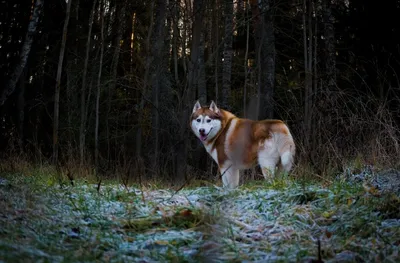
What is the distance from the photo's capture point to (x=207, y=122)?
29.0ft

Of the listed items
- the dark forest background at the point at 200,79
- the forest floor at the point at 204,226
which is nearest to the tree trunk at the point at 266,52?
the dark forest background at the point at 200,79

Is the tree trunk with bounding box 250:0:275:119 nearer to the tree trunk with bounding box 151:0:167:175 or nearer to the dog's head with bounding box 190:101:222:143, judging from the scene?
the tree trunk with bounding box 151:0:167:175

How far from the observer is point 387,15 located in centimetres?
1541

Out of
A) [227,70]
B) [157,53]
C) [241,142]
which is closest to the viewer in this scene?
[241,142]

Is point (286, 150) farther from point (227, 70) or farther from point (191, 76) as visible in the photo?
point (227, 70)

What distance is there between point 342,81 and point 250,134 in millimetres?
8957

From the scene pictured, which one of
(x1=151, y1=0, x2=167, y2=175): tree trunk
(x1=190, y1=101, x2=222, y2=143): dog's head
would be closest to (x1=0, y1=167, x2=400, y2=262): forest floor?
(x1=190, y1=101, x2=222, y2=143): dog's head

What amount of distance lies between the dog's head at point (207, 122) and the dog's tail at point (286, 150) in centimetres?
124

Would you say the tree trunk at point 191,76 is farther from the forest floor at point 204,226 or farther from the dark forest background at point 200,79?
the forest floor at point 204,226

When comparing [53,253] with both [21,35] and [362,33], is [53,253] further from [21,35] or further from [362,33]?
[21,35]

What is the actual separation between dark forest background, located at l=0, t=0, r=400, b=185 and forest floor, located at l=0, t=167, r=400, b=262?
178 cm

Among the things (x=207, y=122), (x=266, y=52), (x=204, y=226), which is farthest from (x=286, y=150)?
(x=266, y=52)

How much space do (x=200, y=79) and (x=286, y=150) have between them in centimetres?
899

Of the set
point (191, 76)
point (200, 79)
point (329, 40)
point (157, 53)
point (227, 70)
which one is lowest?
point (191, 76)
